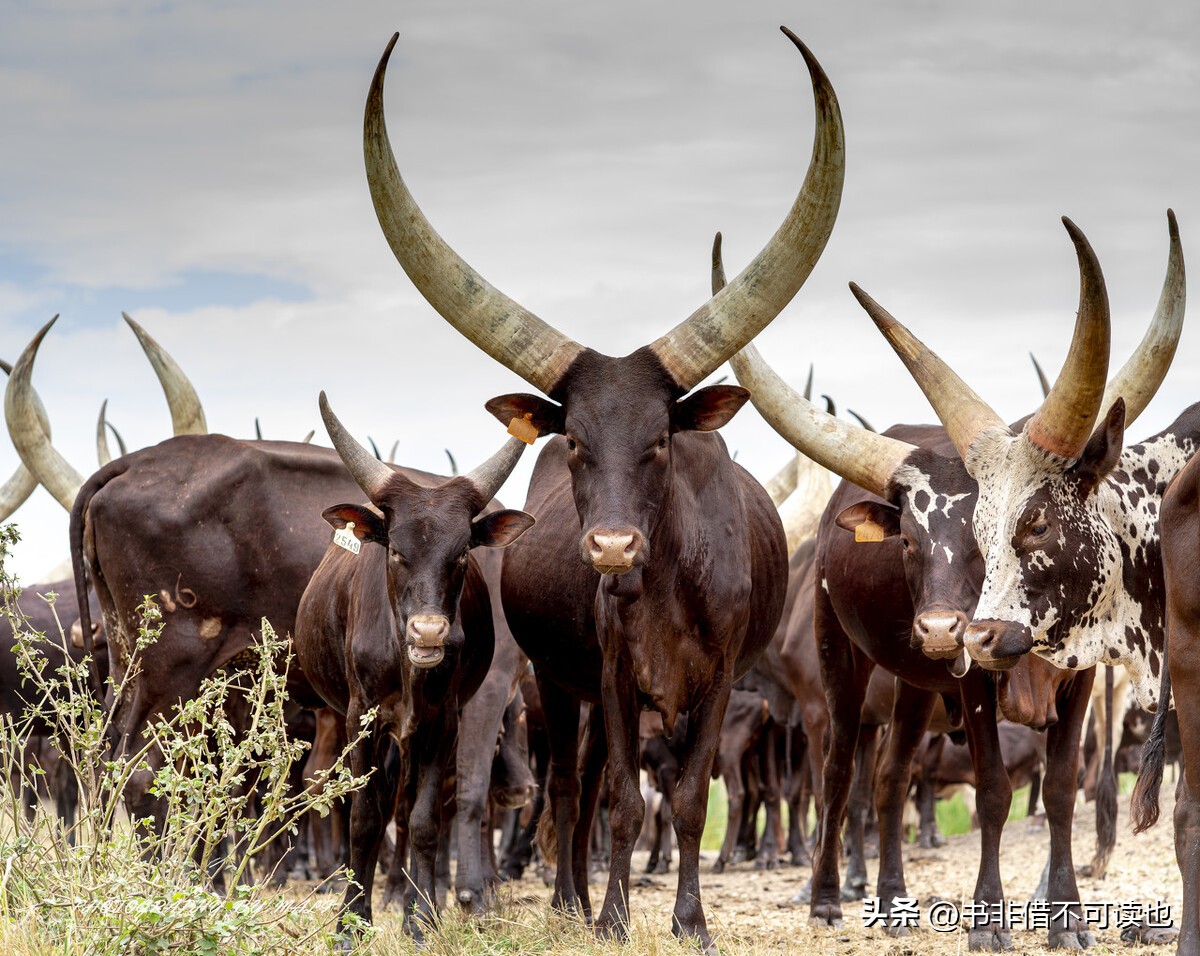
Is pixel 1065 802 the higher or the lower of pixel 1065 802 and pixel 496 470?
the lower

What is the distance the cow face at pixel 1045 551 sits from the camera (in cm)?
618

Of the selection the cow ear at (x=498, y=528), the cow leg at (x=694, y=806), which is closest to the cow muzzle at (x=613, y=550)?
the cow leg at (x=694, y=806)

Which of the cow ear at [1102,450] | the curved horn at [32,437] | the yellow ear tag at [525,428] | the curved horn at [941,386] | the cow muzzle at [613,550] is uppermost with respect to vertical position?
the curved horn at [32,437]

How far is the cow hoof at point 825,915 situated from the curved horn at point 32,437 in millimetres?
5547

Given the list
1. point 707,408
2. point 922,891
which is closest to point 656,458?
point 707,408

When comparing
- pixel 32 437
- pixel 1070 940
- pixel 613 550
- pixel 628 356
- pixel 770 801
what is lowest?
pixel 1070 940

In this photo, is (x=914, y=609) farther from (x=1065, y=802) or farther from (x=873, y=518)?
(x=1065, y=802)

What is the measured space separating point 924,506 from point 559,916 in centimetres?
241

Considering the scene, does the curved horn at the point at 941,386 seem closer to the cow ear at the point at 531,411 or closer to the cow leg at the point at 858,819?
the cow ear at the point at 531,411

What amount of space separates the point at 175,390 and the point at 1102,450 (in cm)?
727

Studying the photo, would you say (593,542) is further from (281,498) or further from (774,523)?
(281,498)

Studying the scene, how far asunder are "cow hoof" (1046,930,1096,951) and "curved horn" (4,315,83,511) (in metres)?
6.77

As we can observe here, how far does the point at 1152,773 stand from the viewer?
18.9 ft

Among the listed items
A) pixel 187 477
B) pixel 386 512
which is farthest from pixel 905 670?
pixel 187 477
